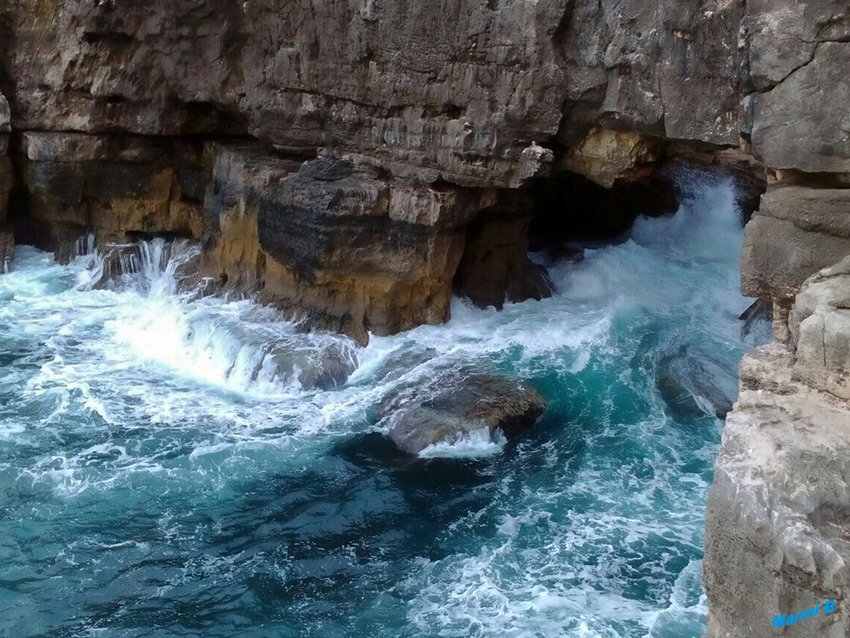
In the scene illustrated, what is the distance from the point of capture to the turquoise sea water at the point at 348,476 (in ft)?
30.8

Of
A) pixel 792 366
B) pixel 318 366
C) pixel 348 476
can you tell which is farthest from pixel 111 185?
pixel 792 366

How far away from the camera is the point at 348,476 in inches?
465

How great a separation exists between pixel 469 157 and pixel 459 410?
4048mm

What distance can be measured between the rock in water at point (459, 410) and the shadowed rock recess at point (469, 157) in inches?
95.3

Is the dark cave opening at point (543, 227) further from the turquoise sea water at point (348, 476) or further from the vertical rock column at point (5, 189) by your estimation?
the vertical rock column at point (5, 189)

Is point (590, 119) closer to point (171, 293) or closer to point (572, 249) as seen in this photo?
point (572, 249)

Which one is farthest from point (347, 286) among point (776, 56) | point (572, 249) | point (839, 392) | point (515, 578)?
point (839, 392)

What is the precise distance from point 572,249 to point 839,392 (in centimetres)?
1329

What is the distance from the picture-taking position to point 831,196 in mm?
8125

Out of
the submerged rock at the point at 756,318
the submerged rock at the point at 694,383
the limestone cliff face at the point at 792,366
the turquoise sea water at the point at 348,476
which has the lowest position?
the turquoise sea water at the point at 348,476

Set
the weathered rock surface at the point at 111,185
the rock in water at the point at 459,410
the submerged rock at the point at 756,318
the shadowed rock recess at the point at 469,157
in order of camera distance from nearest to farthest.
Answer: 1. the shadowed rock recess at the point at 469,157
2. the rock in water at the point at 459,410
3. the submerged rock at the point at 756,318
4. the weathered rock surface at the point at 111,185

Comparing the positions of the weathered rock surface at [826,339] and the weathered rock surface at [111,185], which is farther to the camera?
the weathered rock surface at [111,185]

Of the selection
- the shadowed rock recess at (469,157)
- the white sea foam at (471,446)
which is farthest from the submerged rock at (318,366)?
the white sea foam at (471,446)

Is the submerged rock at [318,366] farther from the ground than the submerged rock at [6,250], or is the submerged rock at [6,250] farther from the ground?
the submerged rock at [6,250]
